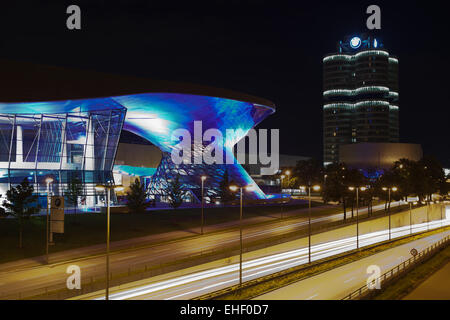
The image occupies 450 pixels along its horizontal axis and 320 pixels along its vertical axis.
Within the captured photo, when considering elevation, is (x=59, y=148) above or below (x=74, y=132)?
below

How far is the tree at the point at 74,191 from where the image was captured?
164ft

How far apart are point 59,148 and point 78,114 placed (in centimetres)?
443

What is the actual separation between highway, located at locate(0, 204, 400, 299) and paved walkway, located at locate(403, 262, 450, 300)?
548 inches

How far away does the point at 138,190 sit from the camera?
2111 inches

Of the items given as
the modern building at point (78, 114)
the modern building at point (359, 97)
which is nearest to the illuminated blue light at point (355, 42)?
the modern building at point (359, 97)

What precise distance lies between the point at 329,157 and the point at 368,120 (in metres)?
20.7

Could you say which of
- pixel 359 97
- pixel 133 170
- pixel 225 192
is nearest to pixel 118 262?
pixel 225 192

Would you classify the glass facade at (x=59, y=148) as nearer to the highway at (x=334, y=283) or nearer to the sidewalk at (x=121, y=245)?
the sidewalk at (x=121, y=245)

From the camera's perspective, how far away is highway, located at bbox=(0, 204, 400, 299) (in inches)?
900

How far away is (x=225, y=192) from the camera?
66.7 metres

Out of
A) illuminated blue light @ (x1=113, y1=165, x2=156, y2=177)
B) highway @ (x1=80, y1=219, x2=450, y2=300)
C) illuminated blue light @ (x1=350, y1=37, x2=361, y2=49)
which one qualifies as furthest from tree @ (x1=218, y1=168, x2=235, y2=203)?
illuminated blue light @ (x1=350, y1=37, x2=361, y2=49)

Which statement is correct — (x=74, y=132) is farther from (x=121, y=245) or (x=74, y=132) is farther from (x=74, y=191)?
(x=121, y=245)
